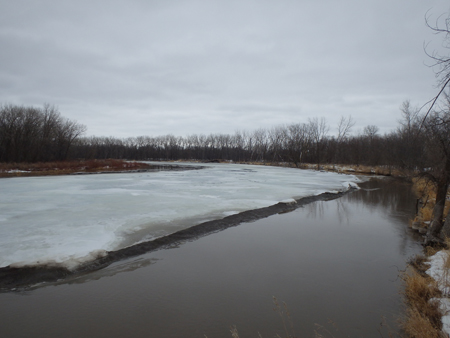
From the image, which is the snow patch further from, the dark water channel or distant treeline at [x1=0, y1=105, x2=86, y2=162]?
distant treeline at [x1=0, y1=105, x2=86, y2=162]

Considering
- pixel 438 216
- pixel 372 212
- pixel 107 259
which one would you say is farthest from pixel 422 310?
pixel 372 212

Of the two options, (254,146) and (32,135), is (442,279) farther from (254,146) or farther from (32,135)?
(254,146)

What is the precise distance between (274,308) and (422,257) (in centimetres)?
411

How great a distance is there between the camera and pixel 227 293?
470 cm

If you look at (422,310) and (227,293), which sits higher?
(422,310)

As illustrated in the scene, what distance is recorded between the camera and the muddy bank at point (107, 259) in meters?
4.80

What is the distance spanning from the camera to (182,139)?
137250 mm

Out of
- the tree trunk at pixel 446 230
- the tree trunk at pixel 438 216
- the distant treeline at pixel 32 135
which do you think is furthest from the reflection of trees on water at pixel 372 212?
the distant treeline at pixel 32 135

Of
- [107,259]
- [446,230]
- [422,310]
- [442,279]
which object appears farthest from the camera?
[446,230]

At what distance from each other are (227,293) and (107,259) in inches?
106

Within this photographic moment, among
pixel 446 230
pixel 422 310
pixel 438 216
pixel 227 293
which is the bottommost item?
pixel 227 293

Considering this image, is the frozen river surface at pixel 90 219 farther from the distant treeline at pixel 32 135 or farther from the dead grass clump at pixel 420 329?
the distant treeline at pixel 32 135

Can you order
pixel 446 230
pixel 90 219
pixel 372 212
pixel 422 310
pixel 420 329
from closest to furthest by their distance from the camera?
pixel 420 329, pixel 422 310, pixel 446 230, pixel 90 219, pixel 372 212

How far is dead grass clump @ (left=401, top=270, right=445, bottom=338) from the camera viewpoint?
3.36m
